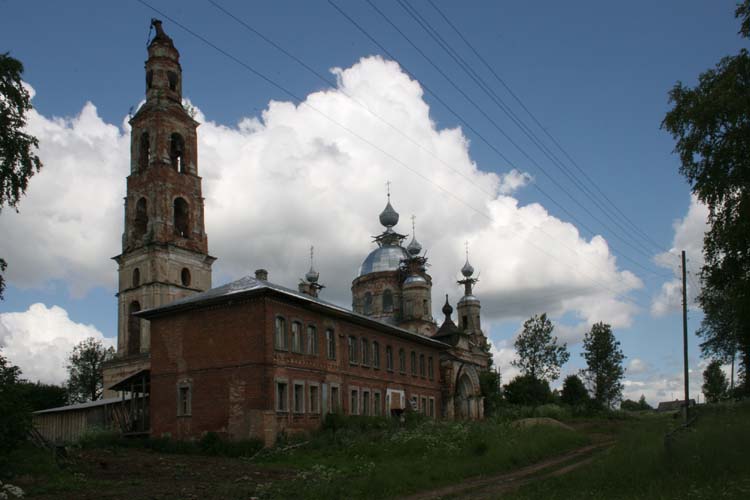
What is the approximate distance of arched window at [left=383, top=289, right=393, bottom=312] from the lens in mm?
68875

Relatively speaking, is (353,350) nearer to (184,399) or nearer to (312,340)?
(312,340)

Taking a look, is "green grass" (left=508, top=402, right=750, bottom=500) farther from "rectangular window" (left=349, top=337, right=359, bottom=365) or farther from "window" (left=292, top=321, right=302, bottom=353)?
"rectangular window" (left=349, top=337, right=359, bottom=365)

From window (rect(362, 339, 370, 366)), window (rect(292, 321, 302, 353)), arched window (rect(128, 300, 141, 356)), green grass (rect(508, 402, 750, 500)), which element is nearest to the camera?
green grass (rect(508, 402, 750, 500))

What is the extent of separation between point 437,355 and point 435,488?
101 ft

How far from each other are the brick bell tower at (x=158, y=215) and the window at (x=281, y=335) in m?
21.7

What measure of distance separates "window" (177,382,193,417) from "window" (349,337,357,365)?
315 inches

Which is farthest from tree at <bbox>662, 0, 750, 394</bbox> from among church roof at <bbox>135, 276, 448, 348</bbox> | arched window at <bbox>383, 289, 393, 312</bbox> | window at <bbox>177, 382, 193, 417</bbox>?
arched window at <bbox>383, 289, 393, 312</bbox>

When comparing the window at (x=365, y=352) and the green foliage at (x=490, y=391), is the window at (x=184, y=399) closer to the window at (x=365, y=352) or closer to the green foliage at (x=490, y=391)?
the window at (x=365, y=352)

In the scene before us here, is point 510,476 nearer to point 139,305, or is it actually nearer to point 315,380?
point 315,380

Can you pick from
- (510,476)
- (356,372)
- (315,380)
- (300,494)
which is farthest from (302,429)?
(300,494)

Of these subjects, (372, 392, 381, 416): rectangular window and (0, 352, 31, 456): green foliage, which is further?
(372, 392, 381, 416): rectangular window

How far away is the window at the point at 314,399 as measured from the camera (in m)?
31.4

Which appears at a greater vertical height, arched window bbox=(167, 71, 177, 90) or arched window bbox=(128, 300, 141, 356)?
arched window bbox=(167, 71, 177, 90)

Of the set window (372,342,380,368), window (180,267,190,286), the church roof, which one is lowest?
window (372,342,380,368)
